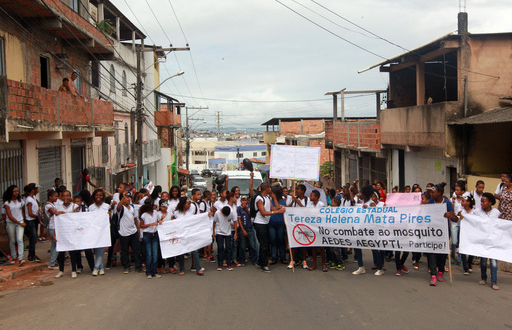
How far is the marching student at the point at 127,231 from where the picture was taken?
10.0 m

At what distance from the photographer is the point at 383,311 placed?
23.1 ft

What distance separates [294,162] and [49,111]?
→ 699cm

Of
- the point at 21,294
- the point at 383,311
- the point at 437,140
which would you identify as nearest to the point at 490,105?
the point at 437,140

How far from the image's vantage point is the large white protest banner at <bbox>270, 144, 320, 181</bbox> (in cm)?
1408

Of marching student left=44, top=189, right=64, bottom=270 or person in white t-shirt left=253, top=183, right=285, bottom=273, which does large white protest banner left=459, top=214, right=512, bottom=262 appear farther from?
marching student left=44, top=189, right=64, bottom=270

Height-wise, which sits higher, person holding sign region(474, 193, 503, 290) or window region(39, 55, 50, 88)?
window region(39, 55, 50, 88)

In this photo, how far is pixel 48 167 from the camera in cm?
1720

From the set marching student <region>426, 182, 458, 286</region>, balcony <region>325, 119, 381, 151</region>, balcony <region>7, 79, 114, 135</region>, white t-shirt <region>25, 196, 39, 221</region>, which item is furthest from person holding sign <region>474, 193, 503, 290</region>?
balcony <region>325, 119, 381, 151</region>

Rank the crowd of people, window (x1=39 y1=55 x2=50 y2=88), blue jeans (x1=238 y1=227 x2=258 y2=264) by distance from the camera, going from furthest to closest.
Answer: window (x1=39 y1=55 x2=50 y2=88) < blue jeans (x1=238 y1=227 x2=258 y2=264) < the crowd of people

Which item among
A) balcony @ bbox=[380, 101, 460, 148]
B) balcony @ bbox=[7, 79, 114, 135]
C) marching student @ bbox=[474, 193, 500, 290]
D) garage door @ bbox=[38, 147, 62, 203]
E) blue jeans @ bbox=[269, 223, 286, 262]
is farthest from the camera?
garage door @ bbox=[38, 147, 62, 203]

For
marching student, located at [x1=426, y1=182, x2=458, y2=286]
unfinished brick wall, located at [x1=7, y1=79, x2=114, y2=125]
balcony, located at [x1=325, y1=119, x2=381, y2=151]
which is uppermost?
unfinished brick wall, located at [x1=7, y1=79, x2=114, y2=125]

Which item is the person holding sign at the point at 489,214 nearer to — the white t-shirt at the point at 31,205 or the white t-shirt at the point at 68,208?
the white t-shirt at the point at 68,208

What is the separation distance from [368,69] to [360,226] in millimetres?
13711

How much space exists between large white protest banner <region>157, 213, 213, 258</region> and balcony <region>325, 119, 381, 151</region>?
44.7 feet
